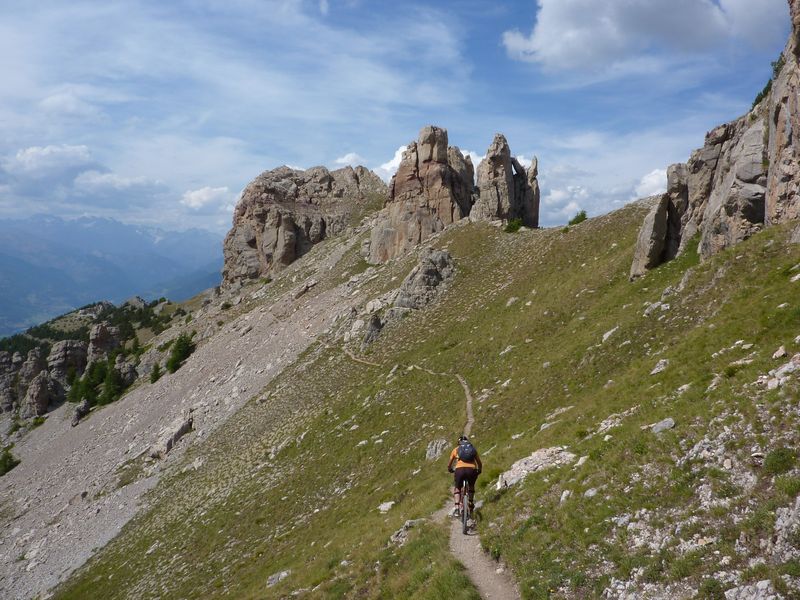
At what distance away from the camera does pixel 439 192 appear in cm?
8762

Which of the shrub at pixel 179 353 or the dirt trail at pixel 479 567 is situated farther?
the shrub at pixel 179 353

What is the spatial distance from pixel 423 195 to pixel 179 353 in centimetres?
5395

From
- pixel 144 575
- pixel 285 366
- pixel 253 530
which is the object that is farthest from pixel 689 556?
pixel 285 366

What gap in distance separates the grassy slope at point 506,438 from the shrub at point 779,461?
0.53 meters

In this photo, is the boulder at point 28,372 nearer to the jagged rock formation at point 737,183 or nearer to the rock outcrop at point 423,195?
the rock outcrop at point 423,195

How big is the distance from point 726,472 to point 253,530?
106 feet

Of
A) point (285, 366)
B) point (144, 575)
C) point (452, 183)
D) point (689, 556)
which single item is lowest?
point (144, 575)

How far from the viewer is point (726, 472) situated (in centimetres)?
1262

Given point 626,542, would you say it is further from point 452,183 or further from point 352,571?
point 452,183

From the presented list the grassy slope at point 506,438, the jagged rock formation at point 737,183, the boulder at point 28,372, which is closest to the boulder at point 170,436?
the grassy slope at point 506,438

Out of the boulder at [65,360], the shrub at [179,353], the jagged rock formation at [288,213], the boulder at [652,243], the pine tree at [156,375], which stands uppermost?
the jagged rock formation at [288,213]

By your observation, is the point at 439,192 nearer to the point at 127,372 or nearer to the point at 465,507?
the point at 465,507

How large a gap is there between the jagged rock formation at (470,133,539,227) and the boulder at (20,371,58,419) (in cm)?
11474

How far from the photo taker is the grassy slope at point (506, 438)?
546 inches
